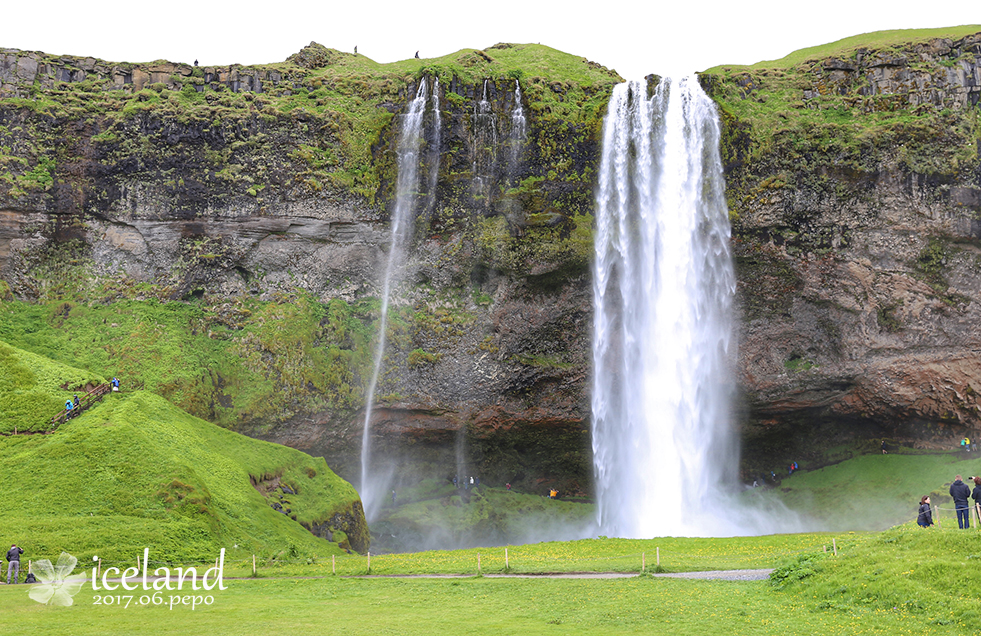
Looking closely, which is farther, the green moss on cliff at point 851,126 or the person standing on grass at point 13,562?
the green moss on cliff at point 851,126

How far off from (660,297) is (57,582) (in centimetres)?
3975

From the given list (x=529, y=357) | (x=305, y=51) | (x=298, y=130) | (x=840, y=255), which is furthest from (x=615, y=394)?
(x=305, y=51)

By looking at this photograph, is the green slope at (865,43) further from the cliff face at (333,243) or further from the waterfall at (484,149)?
the waterfall at (484,149)

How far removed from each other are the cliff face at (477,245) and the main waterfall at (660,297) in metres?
1.55

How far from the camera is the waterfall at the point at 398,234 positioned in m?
55.0

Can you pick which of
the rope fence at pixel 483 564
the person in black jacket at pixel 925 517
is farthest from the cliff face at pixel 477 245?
the person in black jacket at pixel 925 517

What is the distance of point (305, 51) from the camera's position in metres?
64.4

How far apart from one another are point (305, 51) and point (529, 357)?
108ft

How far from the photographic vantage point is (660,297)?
52719 millimetres

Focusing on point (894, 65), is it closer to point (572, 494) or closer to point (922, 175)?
point (922, 175)

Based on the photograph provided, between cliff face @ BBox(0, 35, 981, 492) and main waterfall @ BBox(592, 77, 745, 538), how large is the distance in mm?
1546

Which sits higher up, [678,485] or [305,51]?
[305,51]

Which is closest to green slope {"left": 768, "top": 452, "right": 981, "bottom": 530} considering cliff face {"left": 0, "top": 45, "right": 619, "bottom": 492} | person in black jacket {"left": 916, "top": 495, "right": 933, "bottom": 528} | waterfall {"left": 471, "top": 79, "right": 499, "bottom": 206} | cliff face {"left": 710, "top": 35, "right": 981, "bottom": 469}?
cliff face {"left": 710, "top": 35, "right": 981, "bottom": 469}

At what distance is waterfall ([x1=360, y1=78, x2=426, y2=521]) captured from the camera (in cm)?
5497
